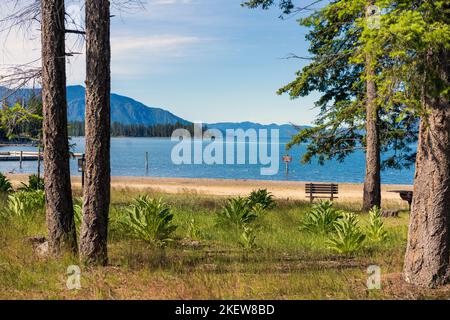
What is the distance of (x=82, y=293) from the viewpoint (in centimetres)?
715

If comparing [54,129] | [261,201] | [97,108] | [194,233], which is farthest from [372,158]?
[97,108]

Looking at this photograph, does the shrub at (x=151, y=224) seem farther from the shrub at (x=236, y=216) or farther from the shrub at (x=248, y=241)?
the shrub at (x=236, y=216)

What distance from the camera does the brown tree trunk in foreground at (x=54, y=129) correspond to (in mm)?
9641

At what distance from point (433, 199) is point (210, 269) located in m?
3.71

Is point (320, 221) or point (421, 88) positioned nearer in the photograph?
point (421, 88)

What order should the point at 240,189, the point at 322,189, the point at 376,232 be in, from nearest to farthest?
the point at 376,232 < the point at 322,189 < the point at 240,189

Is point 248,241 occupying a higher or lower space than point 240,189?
higher

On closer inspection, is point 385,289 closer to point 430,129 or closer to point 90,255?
point 430,129

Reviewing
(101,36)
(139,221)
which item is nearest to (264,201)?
(139,221)

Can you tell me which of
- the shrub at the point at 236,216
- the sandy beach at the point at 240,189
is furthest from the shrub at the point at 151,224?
the sandy beach at the point at 240,189

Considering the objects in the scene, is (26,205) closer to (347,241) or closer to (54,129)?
(54,129)

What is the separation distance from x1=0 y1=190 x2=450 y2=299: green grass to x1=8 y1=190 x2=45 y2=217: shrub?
2.53 ft

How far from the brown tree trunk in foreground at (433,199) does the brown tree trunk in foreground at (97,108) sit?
5.01m

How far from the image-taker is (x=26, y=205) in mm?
13656
